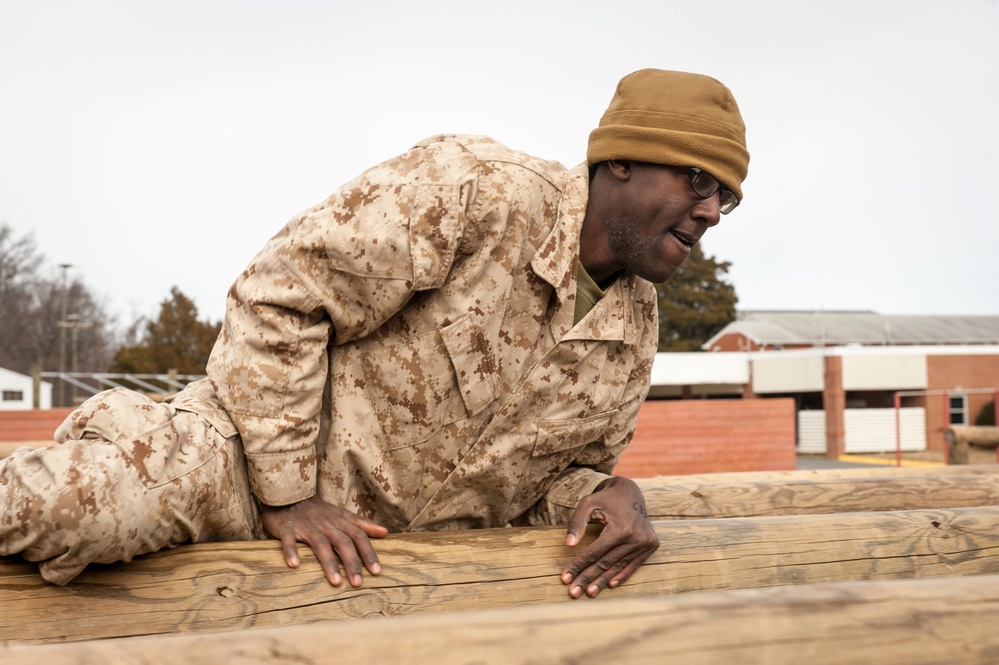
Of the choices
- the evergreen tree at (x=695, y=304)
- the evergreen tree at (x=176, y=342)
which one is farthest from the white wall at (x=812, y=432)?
the evergreen tree at (x=176, y=342)

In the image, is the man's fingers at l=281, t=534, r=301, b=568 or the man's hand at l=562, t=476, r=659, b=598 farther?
the man's hand at l=562, t=476, r=659, b=598

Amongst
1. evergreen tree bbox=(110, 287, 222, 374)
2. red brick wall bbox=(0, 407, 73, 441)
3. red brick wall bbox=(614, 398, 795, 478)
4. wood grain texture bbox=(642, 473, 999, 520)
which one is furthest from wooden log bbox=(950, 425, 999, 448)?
evergreen tree bbox=(110, 287, 222, 374)

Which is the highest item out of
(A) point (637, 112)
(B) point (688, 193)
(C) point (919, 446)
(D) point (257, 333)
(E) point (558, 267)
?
(A) point (637, 112)

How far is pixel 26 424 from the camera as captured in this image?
11250mm

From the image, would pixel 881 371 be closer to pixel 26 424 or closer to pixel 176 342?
pixel 176 342

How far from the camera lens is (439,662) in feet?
3.65

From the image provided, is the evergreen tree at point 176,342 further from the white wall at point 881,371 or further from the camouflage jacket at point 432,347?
the camouflage jacket at point 432,347

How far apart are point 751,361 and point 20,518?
29.6 meters

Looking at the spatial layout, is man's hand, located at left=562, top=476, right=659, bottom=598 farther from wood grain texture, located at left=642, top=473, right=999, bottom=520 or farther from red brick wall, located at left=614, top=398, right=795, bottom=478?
red brick wall, located at left=614, top=398, right=795, bottom=478

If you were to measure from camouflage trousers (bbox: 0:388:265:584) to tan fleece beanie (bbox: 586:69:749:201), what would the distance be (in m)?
1.16

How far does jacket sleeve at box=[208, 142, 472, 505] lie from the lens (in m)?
2.02

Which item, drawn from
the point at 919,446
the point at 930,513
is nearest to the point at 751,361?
the point at 919,446

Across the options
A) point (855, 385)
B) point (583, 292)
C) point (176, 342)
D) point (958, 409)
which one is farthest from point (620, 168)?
point (176, 342)

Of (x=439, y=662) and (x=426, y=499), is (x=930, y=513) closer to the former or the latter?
(x=426, y=499)
